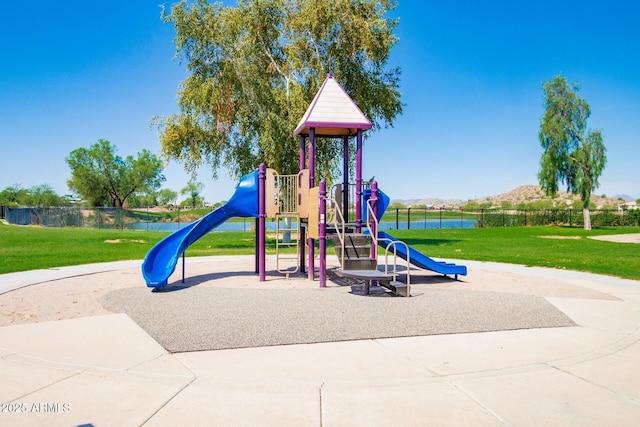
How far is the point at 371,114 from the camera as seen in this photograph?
22.1 meters

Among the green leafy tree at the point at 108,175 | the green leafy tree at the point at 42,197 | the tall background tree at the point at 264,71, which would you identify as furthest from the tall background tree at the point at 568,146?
the green leafy tree at the point at 42,197

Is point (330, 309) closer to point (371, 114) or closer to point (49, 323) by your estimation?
point (49, 323)

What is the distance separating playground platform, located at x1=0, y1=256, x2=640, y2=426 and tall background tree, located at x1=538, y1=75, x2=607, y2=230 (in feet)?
107

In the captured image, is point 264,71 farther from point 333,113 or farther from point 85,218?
point 85,218

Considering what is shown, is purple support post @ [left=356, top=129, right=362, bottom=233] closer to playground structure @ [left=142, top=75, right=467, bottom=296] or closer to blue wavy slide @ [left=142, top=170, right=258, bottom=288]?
playground structure @ [left=142, top=75, right=467, bottom=296]

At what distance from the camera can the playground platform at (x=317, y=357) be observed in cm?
404

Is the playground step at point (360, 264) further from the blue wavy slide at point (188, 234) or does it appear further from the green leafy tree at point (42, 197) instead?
the green leafy tree at point (42, 197)

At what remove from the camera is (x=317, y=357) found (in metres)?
5.57

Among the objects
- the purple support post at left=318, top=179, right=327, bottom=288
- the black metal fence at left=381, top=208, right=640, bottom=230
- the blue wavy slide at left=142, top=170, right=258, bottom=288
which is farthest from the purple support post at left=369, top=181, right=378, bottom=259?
the black metal fence at left=381, top=208, right=640, bottom=230

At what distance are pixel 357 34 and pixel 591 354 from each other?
57.7ft

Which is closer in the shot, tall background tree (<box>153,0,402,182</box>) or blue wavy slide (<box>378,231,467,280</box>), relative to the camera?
blue wavy slide (<box>378,231,467,280</box>)

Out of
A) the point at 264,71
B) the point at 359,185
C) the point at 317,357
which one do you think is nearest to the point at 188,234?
the point at 359,185

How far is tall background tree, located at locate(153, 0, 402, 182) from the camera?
66.8 ft

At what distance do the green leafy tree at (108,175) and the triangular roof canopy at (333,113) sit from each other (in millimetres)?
59034
